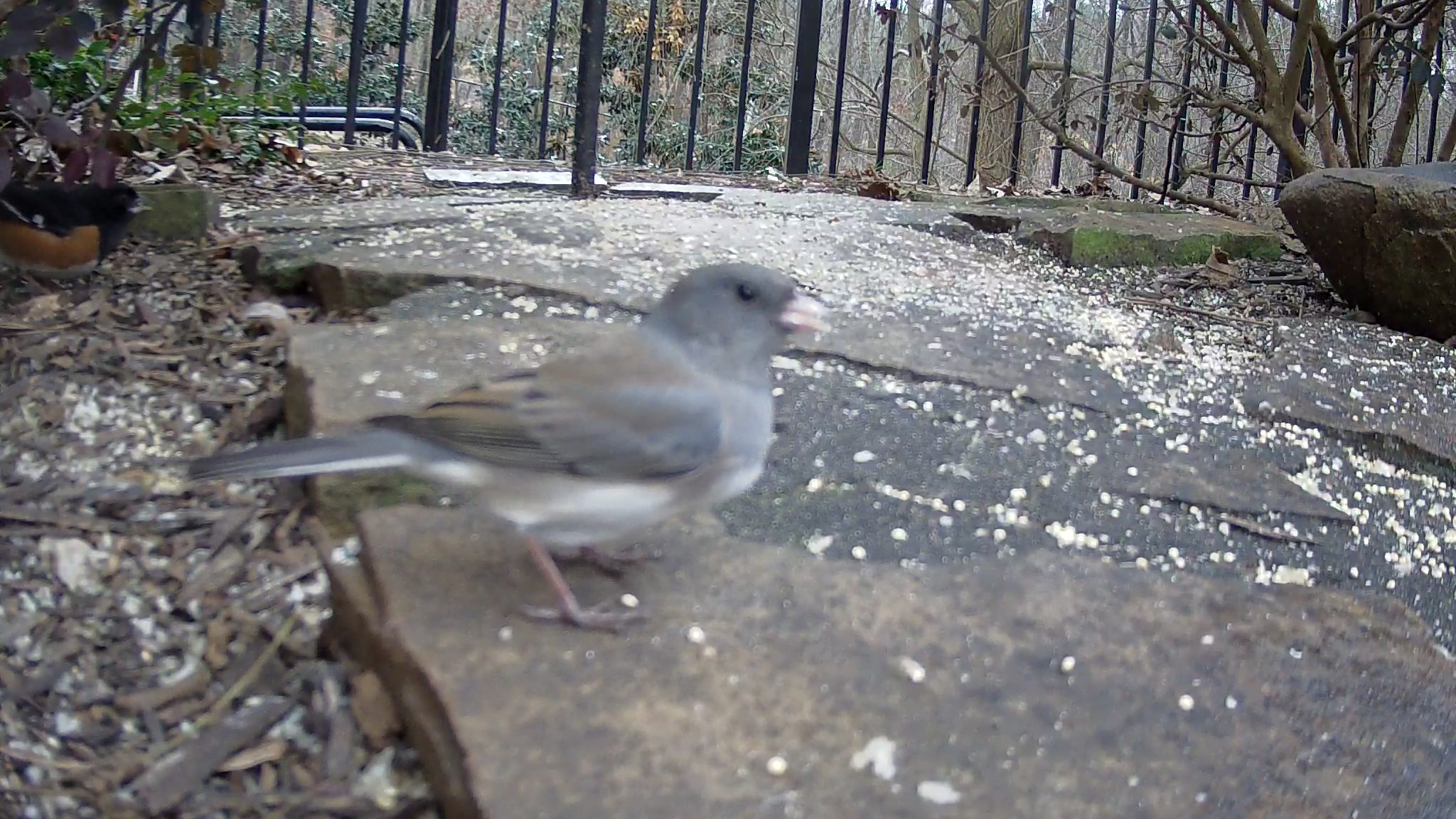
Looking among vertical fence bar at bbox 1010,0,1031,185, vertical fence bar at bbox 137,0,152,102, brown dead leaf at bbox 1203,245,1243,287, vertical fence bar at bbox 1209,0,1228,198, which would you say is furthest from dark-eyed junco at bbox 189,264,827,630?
vertical fence bar at bbox 1209,0,1228,198

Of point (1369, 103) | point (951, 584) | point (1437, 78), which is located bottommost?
point (951, 584)

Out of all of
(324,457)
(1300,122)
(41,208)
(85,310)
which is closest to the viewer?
(324,457)

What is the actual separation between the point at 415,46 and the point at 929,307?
1326 centimetres

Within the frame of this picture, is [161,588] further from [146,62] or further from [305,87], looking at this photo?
[305,87]

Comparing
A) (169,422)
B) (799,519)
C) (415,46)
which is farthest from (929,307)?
(415,46)

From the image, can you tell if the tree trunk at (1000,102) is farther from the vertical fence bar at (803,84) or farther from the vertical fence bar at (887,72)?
the vertical fence bar at (803,84)

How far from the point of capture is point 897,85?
1605 cm

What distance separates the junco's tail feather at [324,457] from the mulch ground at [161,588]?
32 cm

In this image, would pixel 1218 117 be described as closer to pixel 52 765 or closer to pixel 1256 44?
pixel 1256 44

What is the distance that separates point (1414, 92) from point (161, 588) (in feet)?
16.1

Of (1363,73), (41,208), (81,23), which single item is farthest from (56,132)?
(1363,73)

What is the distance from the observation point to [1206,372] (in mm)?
3244

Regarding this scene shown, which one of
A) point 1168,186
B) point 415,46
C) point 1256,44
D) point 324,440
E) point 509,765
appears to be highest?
point 415,46

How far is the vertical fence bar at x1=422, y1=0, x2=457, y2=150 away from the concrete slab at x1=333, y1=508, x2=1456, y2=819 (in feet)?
17.0
